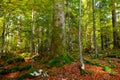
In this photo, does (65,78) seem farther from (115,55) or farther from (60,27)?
(115,55)

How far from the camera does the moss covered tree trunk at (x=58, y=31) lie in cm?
976

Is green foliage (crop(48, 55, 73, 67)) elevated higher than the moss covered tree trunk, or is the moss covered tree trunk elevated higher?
the moss covered tree trunk

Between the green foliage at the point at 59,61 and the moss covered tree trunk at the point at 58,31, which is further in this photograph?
the moss covered tree trunk at the point at 58,31

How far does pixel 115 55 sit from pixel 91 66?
15.0 ft

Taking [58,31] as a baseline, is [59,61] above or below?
below

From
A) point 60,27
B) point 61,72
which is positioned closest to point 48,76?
point 61,72

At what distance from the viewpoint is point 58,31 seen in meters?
9.99

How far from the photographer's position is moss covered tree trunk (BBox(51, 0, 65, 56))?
9.76 metres

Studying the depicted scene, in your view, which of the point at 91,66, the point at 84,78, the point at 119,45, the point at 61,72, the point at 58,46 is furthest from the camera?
the point at 119,45

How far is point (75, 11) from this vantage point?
19016 mm

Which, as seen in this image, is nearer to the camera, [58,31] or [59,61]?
[59,61]

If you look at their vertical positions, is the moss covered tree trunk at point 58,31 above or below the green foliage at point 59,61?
above

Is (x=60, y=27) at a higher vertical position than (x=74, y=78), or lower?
higher

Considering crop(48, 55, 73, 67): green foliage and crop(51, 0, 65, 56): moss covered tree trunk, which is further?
crop(51, 0, 65, 56): moss covered tree trunk
